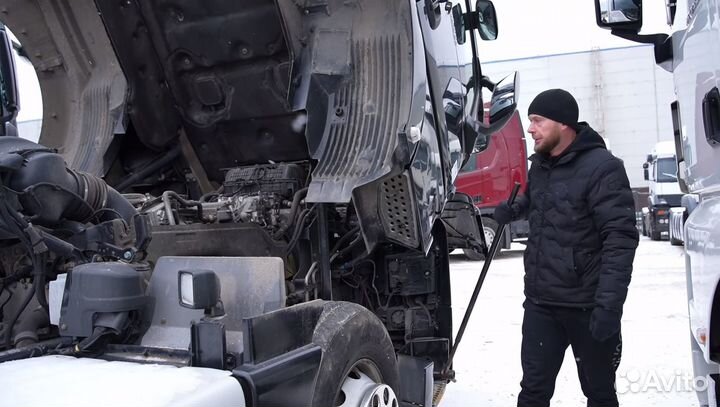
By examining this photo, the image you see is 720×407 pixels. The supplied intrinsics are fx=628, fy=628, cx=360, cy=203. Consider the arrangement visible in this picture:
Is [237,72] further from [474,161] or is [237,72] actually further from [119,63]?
[474,161]

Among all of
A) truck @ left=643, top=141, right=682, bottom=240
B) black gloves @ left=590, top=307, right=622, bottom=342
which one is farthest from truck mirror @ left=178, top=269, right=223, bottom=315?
truck @ left=643, top=141, right=682, bottom=240

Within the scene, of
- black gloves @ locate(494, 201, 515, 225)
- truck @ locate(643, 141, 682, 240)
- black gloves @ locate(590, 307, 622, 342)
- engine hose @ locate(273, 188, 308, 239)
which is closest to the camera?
black gloves @ locate(590, 307, 622, 342)

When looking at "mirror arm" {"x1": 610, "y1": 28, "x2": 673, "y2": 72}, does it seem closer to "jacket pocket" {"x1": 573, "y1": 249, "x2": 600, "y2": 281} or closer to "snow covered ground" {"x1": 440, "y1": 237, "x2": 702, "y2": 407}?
"jacket pocket" {"x1": 573, "y1": 249, "x2": 600, "y2": 281}

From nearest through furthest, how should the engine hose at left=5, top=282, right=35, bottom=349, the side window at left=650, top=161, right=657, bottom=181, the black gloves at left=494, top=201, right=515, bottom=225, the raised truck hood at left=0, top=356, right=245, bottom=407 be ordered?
the raised truck hood at left=0, top=356, right=245, bottom=407, the engine hose at left=5, top=282, right=35, bottom=349, the black gloves at left=494, top=201, right=515, bottom=225, the side window at left=650, top=161, right=657, bottom=181

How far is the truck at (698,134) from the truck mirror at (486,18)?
4.16 ft

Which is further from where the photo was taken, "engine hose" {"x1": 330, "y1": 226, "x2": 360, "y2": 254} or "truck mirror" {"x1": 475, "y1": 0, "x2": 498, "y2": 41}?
"truck mirror" {"x1": 475, "y1": 0, "x2": 498, "y2": 41}

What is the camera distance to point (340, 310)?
2680 mm

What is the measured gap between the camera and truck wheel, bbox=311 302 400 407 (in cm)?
246

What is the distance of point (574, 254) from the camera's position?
3109mm

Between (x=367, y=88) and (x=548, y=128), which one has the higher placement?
(x=367, y=88)

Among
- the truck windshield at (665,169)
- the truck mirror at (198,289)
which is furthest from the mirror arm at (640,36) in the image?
the truck windshield at (665,169)

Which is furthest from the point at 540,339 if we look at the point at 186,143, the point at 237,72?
the point at 186,143

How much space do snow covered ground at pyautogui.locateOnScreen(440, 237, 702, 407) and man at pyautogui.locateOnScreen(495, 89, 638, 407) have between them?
1119 millimetres

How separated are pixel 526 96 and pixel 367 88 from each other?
19.8m
